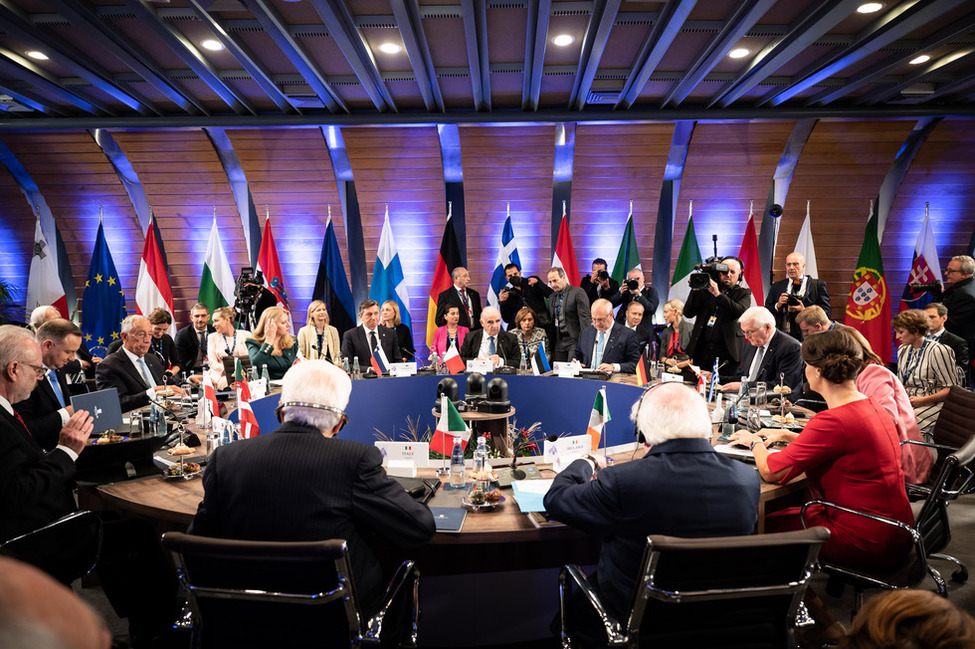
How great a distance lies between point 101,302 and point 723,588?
8.63m

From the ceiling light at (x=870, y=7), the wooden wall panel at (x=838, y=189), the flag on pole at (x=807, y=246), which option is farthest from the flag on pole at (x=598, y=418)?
the wooden wall panel at (x=838, y=189)

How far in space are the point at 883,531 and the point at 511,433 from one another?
2.85 meters

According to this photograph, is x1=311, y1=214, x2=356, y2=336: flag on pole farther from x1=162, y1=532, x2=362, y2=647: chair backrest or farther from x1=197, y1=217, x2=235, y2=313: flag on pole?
x1=162, y1=532, x2=362, y2=647: chair backrest

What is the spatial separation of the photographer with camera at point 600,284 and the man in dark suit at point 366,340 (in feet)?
8.16

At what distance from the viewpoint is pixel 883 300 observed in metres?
7.69

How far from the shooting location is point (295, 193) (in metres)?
7.82

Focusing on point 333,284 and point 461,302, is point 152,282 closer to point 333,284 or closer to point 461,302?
point 333,284

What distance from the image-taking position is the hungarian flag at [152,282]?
7.62 m

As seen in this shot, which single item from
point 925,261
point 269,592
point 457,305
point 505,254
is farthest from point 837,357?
point 925,261

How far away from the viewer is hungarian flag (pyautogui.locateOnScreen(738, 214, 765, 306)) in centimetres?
763

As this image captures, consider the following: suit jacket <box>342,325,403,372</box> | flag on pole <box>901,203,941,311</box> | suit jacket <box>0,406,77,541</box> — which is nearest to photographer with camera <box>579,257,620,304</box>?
suit jacket <box>342,325,403,372</box>

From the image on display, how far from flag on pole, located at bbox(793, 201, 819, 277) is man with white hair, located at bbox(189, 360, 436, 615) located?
762cm

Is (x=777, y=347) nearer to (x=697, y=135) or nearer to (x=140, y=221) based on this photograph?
(x=697, y=135)

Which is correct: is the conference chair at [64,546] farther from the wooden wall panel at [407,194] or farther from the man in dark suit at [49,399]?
the wooden wall panel at [407,194]
